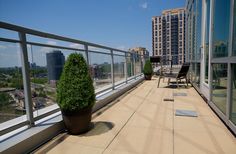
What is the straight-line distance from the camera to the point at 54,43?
2.39 metres

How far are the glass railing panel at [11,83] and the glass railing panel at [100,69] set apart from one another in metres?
1.61

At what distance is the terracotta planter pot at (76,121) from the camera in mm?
2133

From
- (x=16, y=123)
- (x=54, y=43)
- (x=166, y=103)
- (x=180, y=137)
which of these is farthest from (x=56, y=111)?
(x=166, y=103)

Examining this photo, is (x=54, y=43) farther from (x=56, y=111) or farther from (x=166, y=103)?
(x=166, y=103)

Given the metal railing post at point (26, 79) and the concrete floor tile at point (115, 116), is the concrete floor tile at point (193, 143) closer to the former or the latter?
the concrete floor tile at point (115, 116)

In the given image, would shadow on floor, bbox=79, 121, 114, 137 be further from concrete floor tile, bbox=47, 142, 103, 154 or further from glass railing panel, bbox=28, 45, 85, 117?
glass railing panel, bbox=28, 45, 85, 117

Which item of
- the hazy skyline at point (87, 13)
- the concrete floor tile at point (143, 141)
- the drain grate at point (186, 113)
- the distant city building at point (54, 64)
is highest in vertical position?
the hazy skyline at point (87, 13)

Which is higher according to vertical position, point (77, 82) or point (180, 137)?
point (77, 82)

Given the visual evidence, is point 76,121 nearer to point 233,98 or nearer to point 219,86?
point 233,98

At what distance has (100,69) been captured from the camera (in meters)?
3.83

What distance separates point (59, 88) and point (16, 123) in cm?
63

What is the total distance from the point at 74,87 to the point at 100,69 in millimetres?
1731

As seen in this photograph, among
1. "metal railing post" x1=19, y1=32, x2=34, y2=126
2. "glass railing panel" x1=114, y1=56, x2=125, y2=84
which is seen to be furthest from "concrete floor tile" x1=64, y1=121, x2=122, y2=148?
"glass railing panel" x1=114, y1=56, x2=125, y2=84

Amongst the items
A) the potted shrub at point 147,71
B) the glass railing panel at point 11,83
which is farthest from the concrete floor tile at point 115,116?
the potted shrub at point 147,71
